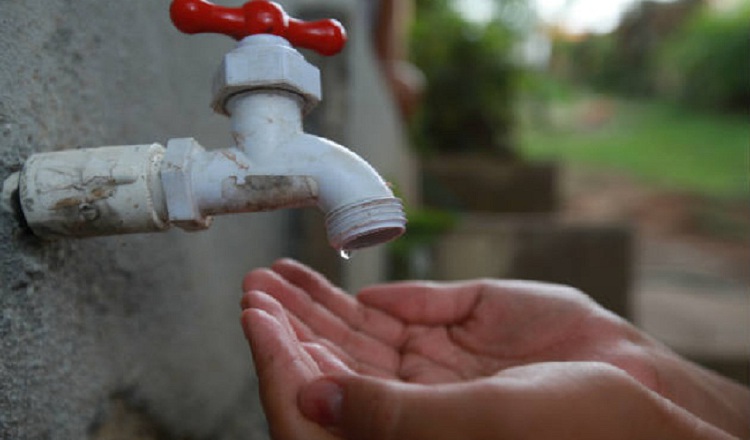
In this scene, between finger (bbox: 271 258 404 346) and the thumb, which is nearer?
the thumb

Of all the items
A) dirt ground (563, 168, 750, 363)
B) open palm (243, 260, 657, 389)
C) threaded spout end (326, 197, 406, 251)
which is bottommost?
dirt ground (563, 168, 750, 363)

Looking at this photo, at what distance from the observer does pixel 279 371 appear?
1.73 ft

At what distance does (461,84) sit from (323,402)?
220 inches

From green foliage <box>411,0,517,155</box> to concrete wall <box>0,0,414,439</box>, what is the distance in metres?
4.90

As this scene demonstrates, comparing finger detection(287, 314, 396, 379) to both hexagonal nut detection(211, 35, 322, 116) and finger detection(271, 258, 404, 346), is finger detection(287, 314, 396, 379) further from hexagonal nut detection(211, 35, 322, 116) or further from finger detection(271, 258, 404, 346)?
hexagonal nut detection(211, 35, 322, 116)

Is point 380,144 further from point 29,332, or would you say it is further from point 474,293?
point 29,332

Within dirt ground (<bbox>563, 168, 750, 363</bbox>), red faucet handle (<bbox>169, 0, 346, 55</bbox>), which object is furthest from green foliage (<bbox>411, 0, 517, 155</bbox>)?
red faucet handle (<bbox>169, 0, 346, 55</bbox>)

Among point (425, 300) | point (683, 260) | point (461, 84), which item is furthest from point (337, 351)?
point (461, 84)

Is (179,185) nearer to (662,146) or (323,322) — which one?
(323,322)

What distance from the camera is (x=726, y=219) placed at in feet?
22.2

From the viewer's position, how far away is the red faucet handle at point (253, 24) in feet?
1.86

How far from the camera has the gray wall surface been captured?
0.56 m

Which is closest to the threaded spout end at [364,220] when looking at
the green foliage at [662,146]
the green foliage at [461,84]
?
the green foliage at [461,84]

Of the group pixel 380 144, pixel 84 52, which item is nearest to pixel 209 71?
pixel 84 52
